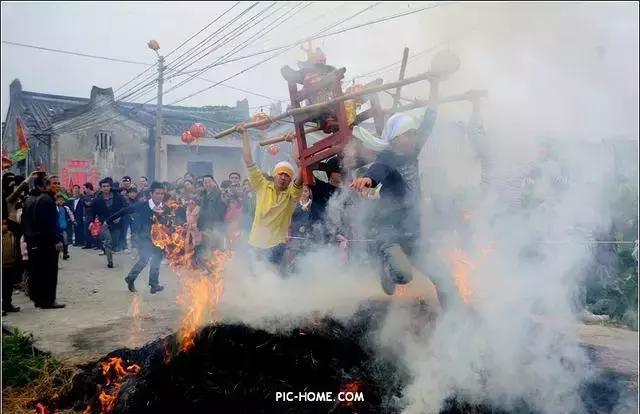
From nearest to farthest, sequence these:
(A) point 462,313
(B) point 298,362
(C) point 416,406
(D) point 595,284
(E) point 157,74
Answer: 1. (C) point 416,406
2. (B) point 298,362
3. (A) point 462,313
4. (E) point 157,74
5. (D) point 595,284

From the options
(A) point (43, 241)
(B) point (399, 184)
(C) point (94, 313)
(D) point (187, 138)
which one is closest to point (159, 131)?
(D) point (187, 138)

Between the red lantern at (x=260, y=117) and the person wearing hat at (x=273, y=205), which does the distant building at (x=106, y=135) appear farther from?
the person wearing hat at (x=273, y=205)

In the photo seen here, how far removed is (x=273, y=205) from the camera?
14.1 ft

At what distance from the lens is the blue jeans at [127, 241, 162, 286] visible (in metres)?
4.32

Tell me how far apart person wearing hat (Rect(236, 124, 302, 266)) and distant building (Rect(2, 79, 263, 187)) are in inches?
14.5

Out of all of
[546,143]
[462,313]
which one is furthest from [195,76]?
[546,143]

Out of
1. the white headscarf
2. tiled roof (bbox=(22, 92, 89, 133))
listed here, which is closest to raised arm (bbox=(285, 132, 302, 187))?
the white headscarf

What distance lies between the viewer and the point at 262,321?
370 centimetres

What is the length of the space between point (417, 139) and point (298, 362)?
1831mm

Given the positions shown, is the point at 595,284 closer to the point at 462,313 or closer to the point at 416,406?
the point at 462,313

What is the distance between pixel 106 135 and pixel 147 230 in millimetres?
938

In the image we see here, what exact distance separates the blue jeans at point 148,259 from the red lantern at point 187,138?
102cm

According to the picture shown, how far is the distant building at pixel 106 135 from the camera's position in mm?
3738

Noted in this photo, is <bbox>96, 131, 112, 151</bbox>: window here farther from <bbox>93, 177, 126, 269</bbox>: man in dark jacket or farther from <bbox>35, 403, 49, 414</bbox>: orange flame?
<bbox>35, 403, 49, 414</bbox>: orange flame
